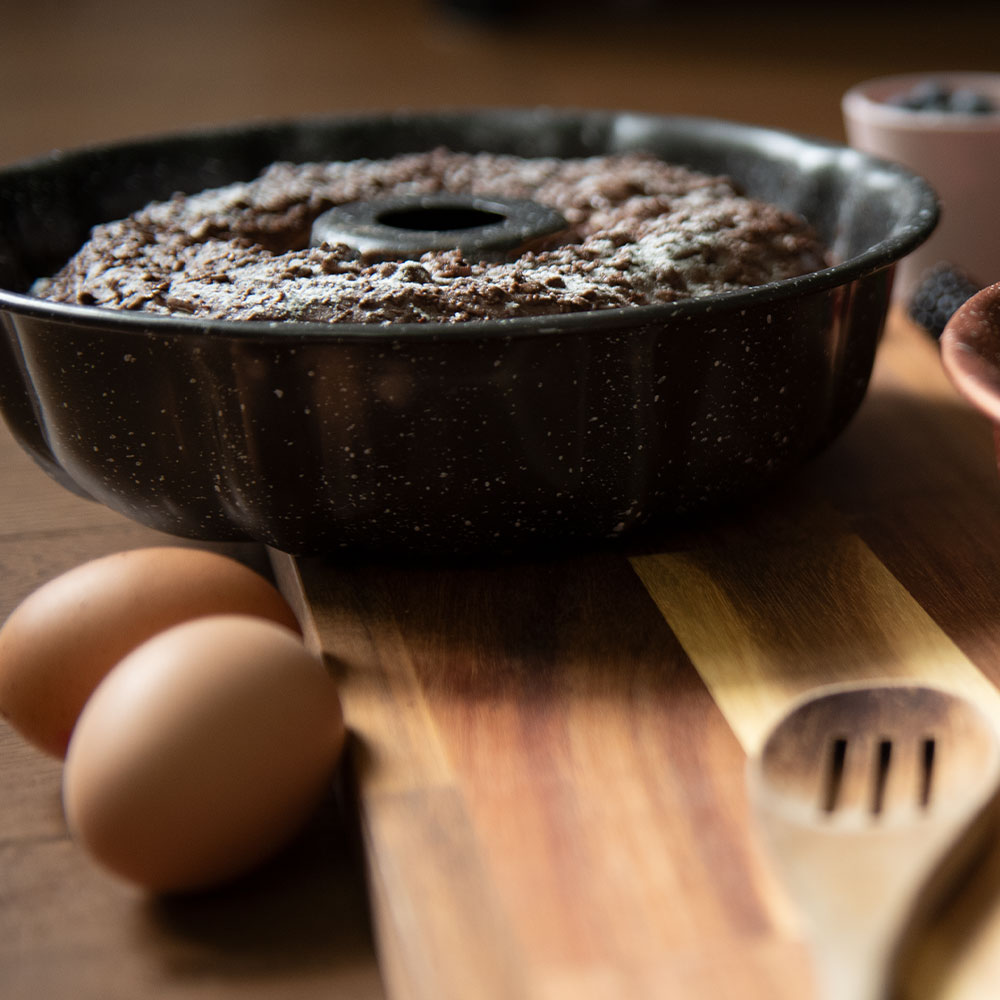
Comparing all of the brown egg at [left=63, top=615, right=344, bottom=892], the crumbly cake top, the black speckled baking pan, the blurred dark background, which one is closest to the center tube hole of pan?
the crumbly cake top

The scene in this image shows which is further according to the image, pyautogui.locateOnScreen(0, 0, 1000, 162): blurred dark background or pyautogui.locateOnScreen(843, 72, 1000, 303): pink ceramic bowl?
pyautogui.locateOnScreen(0, 0, 1000, 162): blurred dark background

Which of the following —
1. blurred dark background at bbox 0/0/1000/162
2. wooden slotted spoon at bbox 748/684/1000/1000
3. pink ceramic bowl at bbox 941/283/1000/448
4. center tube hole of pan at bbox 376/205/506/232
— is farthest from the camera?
blurred dark background at bbox 0/0/1000/162

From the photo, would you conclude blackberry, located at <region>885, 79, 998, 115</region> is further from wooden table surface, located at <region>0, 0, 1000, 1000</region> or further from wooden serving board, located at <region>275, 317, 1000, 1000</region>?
wooden serving board, located at <region>275, 317, 1000, 1000</region>

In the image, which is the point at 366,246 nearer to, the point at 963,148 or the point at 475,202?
the point at 475,202

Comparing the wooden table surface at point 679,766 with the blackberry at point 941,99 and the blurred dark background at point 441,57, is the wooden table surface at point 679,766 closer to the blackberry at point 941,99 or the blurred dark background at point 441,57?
the blackberry at point 941,99

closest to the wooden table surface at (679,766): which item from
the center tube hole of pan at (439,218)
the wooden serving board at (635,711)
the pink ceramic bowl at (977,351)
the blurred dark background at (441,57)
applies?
the wooden serving board at (635,711)

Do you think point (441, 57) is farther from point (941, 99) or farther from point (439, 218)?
point (439, 218)

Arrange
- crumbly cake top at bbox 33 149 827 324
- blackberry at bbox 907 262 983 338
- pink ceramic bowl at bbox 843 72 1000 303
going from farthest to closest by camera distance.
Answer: pink ceramic bowl at bbox 843 72 1000 303 → blackberry at bbox 907 262 983 338 → crumbly cake top at bbox 33 149 827 324
